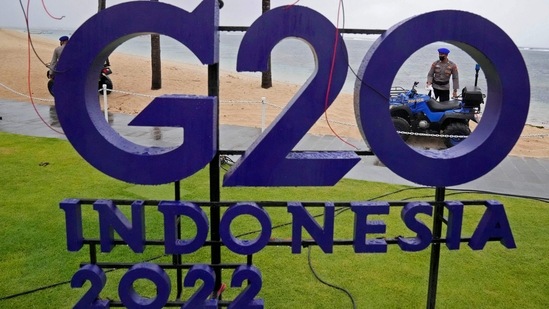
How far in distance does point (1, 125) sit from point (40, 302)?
8.53 meters

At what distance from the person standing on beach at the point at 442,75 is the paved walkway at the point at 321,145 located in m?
1.94

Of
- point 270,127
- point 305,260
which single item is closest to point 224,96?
point 305,260

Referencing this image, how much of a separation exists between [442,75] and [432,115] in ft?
2.85

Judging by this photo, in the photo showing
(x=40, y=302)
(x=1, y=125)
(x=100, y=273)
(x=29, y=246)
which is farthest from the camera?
(x=1, y=125)

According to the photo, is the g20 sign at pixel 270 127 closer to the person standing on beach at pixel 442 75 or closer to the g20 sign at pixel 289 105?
the g20 sign at pixel 289 105

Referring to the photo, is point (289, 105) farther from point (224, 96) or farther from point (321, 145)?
point (224, 96)

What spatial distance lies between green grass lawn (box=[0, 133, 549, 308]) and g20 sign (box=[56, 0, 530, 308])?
51.9 inches

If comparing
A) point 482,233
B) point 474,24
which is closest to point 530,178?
point 482,233

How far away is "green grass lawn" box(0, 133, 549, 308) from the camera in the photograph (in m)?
4.73

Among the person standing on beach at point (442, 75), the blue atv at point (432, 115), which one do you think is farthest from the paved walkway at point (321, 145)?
the person standing on beach at point (442, 75)

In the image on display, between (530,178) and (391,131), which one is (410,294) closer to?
(391,131)

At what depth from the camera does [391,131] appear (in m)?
3.48

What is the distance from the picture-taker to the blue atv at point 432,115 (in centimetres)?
1028

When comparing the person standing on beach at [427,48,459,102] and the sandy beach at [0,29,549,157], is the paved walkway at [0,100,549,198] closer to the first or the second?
the sandy beach at [0,29,549,157]
